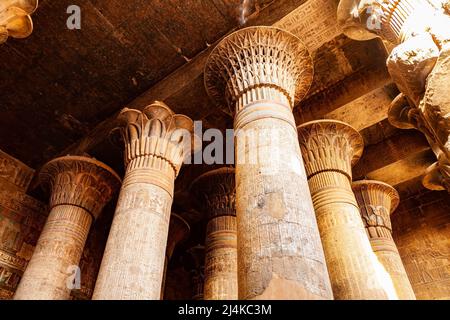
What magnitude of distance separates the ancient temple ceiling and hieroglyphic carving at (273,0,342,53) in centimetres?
1

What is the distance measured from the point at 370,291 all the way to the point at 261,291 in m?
2.22

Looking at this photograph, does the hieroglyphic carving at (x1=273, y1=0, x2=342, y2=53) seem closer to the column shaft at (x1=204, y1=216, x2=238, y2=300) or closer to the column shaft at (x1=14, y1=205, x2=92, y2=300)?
the column shaft at (x1=204, y1=216, x2=238, y2=300)

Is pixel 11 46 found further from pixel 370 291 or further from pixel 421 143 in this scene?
pixel 421 143

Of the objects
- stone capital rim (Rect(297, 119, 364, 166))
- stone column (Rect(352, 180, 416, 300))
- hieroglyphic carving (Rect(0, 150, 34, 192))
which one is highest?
hieroglyphic carving (Rect(0, 150, 34, 192))

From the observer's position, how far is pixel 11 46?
6.44 metres

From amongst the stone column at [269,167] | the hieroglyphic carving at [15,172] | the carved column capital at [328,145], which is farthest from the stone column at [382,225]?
the hieroglyphic carving at [15,172]

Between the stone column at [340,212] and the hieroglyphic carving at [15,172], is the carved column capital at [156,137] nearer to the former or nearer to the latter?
the stone column at [340,212]

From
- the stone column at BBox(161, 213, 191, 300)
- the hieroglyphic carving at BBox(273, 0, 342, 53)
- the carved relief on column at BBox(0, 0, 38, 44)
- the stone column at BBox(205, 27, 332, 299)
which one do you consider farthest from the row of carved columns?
the carved relief on column at BBox(0, 0, 38, 44)

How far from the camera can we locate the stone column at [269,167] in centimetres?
279

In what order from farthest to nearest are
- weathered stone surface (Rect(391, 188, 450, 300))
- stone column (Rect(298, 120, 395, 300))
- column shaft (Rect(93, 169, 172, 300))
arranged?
weathered stone surface (Rect(391, 188, 450, 300))
stone column (Rect(298, 120, 395, 300))
column shaft (Rect(93, 169, 172, 300))

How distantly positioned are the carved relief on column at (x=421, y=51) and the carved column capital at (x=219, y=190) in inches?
141

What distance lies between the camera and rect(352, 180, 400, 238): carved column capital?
638 cm

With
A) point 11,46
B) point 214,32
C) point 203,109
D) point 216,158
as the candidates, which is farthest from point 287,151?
point 11,46
